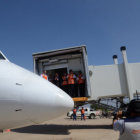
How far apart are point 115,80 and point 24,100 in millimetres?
8438

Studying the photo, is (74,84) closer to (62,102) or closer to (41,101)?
(62,102)

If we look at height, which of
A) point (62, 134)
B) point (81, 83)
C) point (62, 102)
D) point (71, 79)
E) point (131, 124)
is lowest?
point (62, 134)

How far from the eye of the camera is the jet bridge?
9.97 metres

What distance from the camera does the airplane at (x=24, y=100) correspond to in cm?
252

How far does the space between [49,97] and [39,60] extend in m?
7.66

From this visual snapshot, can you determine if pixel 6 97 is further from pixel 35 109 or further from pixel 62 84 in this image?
pixel 62 84

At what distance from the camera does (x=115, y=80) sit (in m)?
10.2

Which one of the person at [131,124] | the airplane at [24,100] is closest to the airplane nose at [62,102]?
the airplane at [24,100]

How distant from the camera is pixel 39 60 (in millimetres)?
10164

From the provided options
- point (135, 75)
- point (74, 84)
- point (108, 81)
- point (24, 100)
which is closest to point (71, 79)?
point (74, 84)

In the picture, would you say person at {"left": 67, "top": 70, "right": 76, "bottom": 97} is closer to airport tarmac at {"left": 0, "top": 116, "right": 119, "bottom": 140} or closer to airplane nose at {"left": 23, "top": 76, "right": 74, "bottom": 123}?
airport tarmac at {"left": 0, "top": 116, "right": 119, "bottom": 140}

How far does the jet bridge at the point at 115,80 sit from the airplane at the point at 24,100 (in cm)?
741

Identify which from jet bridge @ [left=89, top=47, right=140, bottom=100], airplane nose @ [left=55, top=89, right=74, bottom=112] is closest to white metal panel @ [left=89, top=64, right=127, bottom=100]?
jet bridge @ [left=89, top=47, right=140, bottom=100]

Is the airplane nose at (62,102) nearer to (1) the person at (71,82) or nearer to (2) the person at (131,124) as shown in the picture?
(2) the person at (131,124)
